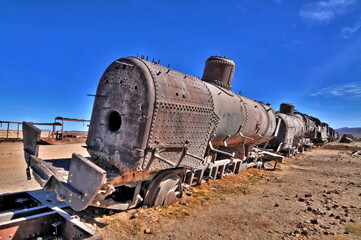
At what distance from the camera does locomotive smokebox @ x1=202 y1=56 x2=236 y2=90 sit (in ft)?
25.7

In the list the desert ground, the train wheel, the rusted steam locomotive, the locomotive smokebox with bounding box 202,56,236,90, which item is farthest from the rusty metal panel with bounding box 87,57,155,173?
the locomotive smokebox with bounding box 202,56,236,90

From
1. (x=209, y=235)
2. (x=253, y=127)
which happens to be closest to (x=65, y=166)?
(x=209, y=235)

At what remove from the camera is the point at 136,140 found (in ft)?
13.3

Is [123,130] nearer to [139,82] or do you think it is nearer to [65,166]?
[139,82]

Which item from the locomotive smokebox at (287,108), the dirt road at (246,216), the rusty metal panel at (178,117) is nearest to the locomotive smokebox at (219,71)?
the rusty metal panel at (178,117)

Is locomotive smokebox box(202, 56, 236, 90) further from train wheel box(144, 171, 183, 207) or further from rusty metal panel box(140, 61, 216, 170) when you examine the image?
train wheel box(144, 171, 183, 207)

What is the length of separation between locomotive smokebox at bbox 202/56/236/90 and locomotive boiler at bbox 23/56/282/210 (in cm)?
213

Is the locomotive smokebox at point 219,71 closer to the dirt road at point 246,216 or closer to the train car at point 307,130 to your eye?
the dirt road at point 246,216

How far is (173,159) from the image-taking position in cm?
486

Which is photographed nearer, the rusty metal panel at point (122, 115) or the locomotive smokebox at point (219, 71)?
the rusty metal panel at point (122, 115)

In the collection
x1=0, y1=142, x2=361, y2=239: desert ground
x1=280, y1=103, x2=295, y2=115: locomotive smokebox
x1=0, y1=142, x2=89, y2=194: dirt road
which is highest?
x1=280, y1=103, x2=295, y2=115: locomotive smokebox

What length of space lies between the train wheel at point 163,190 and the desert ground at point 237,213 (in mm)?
154

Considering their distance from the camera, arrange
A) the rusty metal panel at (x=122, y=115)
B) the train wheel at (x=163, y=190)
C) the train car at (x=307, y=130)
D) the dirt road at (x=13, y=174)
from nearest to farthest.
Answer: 1. the rusty metal panel at (x=122, y=115)
2. the train wheel at (x=163, y=190)
3. the dirt road at (x=13, y=174)
4. the train car at (x=307, y=130)

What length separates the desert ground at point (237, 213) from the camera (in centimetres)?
412
